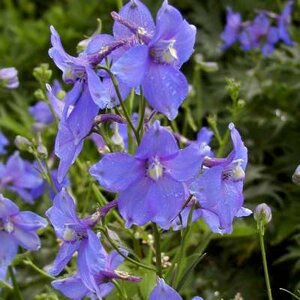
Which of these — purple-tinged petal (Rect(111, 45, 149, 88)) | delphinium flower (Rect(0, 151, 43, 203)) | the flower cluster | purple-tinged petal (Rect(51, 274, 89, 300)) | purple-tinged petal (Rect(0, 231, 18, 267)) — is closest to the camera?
purple-tinged petal (Rect(111, 45, 149, 88))

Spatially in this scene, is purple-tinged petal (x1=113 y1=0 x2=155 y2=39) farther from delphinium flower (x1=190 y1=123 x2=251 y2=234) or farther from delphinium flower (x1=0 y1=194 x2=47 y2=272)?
delphinium flower (x1=0 y1=194 x2=47 y2=272)

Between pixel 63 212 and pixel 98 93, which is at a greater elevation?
pixel 98 93

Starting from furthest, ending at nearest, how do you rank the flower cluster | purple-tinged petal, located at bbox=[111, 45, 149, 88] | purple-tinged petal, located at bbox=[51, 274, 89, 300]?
the flower cluster
purple-tinged petal, located at bbox=[51, 274, 89, 300]
purple-tinged petal, located at bbox=[111, 45, 149, 88]

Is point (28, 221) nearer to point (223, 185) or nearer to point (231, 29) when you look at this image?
point (223, 185)

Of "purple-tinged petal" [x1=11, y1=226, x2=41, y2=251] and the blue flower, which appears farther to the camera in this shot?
the blue flower

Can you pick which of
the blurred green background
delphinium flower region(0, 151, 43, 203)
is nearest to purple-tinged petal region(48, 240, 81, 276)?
the blurred green background

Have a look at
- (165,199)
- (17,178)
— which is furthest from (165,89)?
(17,178)

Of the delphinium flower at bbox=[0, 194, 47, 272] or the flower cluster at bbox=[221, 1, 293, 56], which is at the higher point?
the delphinium flower at bbox=[0, 194, 47, 272]
